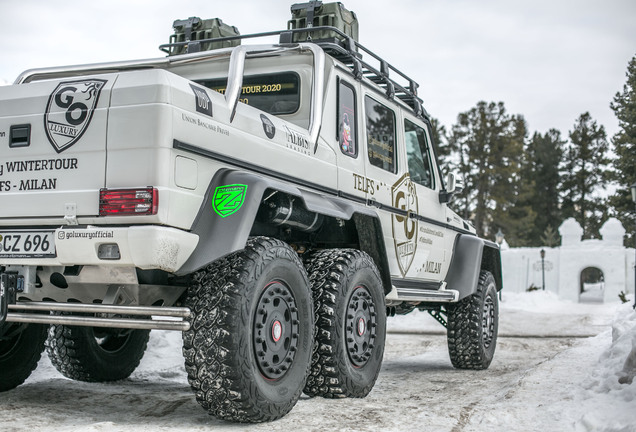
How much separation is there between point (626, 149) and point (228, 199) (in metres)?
47.3

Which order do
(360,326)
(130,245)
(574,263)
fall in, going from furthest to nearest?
1. (574,263)
2. (360,326)
3. (130,245)

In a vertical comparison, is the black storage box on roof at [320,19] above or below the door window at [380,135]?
above

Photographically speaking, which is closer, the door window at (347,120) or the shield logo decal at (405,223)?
the door window at (347,120)

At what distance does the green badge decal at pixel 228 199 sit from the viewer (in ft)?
13.3

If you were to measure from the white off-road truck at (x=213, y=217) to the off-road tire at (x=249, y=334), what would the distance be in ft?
0.04

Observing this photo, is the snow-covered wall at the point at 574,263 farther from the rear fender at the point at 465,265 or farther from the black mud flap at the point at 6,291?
the black mud flap at the point at 6,291

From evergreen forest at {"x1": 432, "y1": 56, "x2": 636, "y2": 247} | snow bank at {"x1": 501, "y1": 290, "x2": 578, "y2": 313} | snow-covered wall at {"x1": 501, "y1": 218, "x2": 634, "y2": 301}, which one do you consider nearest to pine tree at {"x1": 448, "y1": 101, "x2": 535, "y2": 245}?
evergreen forest at {"x1": 432, "y1": 56, "x2": 636, "y2": 247}

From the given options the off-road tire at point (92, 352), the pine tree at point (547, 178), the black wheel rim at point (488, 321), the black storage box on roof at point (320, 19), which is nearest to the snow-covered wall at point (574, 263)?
the pine tree at point (547, 178)

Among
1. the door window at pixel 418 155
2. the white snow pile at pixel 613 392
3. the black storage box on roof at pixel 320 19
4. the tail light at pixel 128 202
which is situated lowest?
the white snow pile at pixel 613 392

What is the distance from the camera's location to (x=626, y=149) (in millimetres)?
Answer: 46625

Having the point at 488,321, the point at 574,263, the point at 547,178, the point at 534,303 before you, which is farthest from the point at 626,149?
the point at 488,321

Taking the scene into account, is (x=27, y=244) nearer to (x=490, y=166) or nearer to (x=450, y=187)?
(x=450, y=187)

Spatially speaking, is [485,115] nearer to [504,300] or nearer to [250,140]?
[504,300]

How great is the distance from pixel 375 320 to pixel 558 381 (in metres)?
1.69
